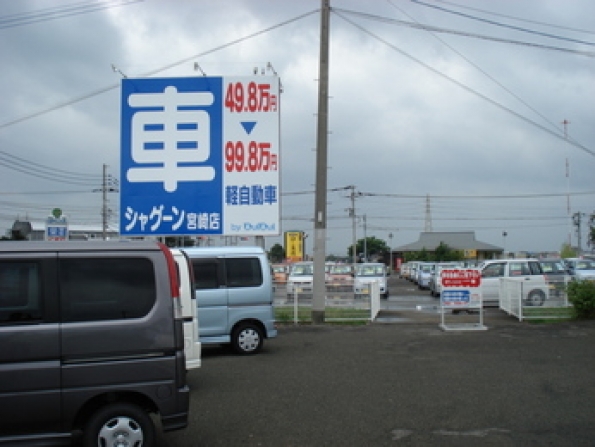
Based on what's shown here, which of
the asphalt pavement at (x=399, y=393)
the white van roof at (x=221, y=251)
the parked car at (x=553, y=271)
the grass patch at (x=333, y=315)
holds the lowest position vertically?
the asphalt pavement at (x=399, y=393)

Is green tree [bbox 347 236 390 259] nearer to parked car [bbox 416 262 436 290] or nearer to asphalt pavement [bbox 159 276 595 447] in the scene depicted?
parked car [bbox 416 262 436 290]

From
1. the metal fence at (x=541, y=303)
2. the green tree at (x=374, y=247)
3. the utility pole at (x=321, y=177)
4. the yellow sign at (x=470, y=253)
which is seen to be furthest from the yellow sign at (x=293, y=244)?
the green tree at (x=374, y=247)

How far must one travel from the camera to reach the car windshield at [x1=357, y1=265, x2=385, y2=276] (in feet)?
106

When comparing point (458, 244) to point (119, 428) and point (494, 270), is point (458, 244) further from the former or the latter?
point (119, 428)

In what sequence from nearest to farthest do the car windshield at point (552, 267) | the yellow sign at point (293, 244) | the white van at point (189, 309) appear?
the white van at point (189, 309) < the car windshield at point (552, 267) < the yellow sign at point (293, 244)

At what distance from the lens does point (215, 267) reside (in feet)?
39.4

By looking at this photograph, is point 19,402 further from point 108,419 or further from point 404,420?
point 404,420

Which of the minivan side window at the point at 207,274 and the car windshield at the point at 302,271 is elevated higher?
the minivan side window at the point at 207,274

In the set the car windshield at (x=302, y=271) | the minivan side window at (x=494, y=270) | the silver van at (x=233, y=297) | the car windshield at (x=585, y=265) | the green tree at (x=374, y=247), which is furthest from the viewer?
the green tree at (x=374, y=247)

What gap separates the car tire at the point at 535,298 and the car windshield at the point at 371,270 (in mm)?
14899

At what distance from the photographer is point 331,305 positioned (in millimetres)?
17219

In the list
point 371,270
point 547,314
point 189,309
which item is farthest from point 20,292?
point 371,270

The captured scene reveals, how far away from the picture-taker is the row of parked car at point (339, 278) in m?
17.2

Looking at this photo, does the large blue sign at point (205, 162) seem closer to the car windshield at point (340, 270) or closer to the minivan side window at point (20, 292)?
the minivan side window at point (20, 292)
